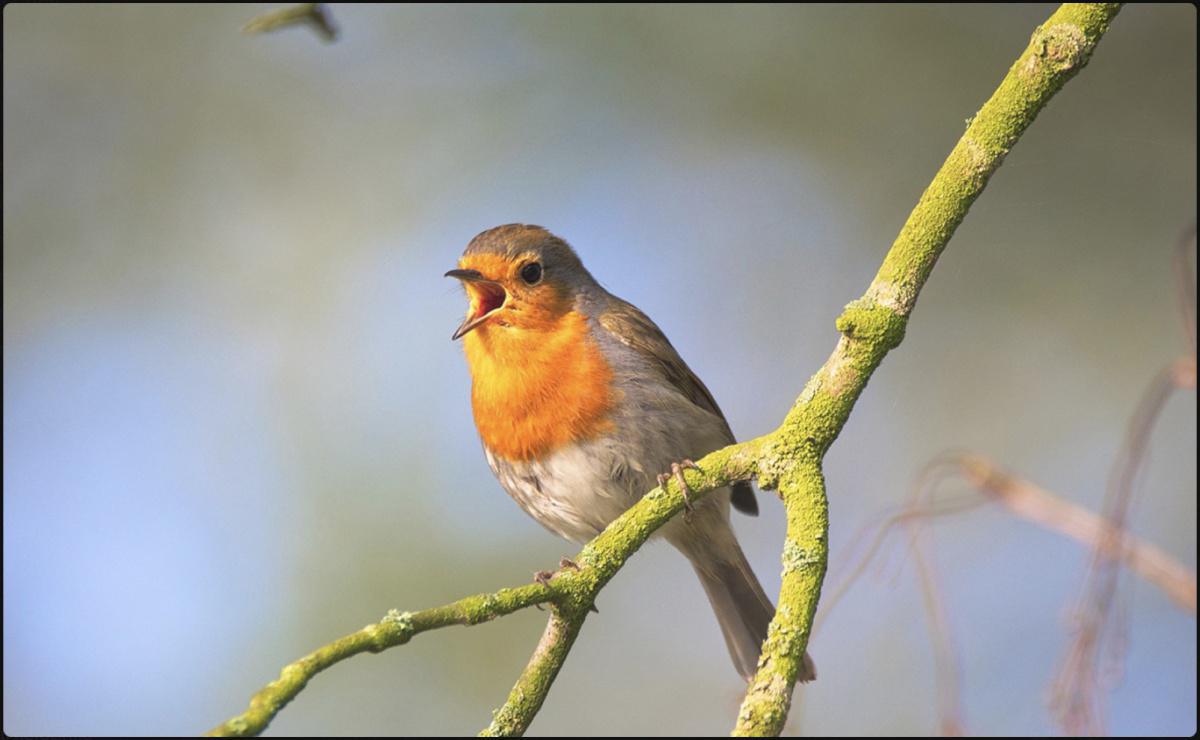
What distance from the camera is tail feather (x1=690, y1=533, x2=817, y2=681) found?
13.8ft

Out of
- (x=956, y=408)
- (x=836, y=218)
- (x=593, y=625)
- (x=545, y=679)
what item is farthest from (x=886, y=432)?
(x=545, y=679)

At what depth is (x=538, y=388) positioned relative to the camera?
3.59 metres

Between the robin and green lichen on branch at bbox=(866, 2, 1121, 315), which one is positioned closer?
green lichen on branch at bbox=(866, 2, 1121, 315)

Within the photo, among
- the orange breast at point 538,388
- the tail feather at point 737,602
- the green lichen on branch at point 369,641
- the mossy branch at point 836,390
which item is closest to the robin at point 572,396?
the orange breast at point 538,388

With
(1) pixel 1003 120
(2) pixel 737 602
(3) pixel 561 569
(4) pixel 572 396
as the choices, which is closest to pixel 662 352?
(4) pixel 572 396

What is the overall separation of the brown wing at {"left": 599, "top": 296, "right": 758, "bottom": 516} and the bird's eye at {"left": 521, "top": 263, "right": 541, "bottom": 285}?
248 mm

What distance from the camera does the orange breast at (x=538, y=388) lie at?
3.57m

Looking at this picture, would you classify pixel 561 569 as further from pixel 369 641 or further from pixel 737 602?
pixel 737 602

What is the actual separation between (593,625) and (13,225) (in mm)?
4421

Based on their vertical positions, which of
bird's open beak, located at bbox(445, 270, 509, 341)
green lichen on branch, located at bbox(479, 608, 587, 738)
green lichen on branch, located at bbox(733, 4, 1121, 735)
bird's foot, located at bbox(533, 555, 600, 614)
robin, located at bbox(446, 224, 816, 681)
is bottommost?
green lichen on branch, located at bbox(479, 608, 587, 738)

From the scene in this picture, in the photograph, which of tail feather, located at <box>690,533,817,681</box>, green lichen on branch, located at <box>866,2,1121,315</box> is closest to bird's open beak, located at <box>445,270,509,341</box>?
tail feather, located at <box>690,533,817,681</box>

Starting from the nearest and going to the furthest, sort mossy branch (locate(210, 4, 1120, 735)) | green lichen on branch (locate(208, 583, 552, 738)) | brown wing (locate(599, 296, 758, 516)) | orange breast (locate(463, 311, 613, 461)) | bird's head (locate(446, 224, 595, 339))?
green lichen on branch (locate(208, 583, 552, 738)), mossy branch (locate(210, 4, 1120, 735)), orange breast (locate(463, 311, 613, 461)), bird's head (locate(446, 224, 595, 339)), brown wing (locate(599, 296, 758, 516))

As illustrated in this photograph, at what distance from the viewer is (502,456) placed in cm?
374

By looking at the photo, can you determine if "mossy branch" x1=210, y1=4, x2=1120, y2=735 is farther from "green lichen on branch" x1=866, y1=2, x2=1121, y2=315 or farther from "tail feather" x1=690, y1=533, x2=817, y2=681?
"tail feather" x1=690, y1=533, x2=817, y2=681
